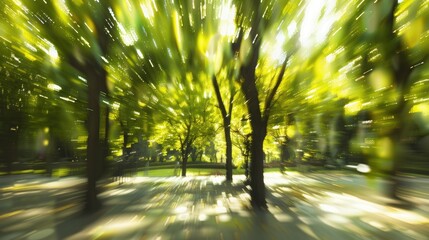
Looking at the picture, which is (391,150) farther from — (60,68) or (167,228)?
(60,68)

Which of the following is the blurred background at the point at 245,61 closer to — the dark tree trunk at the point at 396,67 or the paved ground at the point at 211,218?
the dark tree trunk at the point at 396,67

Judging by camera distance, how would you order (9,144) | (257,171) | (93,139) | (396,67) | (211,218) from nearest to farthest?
(396,67) → (211,218) → (93,139) → (257,171) → (9,144)

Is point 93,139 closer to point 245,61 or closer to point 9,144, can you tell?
point 245,61

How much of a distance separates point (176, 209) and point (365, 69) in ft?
23.5

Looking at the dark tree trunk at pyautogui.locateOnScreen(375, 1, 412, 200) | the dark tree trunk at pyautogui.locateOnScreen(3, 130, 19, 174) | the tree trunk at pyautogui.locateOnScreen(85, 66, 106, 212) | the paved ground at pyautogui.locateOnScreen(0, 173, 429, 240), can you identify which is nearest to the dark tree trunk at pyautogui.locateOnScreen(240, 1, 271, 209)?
the paved ground at pyautogui.locateOnScreen(0, 173, 429, 240)

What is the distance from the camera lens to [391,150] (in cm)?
473

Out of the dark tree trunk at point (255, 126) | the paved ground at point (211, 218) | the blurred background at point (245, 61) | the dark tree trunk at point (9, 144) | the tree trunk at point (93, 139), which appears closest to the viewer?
the blurred background at point (245, 61)

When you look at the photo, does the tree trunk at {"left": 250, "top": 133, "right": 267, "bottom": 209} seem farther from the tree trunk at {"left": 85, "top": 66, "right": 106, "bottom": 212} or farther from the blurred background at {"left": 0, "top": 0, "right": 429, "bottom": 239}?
the tree trunk at {"left": 85, "top": 66, "right": 106, "bottom": 212}

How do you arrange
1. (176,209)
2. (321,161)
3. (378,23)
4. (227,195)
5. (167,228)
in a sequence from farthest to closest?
(321,161)
(227,195)
(176,209)
(167,228)
(378,23)

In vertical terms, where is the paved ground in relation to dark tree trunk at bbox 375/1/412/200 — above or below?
below

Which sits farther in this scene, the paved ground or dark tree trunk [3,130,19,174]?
dark tree trunk [3,130,19,174]

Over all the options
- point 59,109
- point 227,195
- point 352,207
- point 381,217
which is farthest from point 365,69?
point 59,109

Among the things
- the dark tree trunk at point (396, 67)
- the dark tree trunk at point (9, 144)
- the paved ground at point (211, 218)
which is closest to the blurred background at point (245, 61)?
the dark tree trunk at point (396, 67)

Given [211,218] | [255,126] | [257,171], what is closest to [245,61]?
[255,126]
